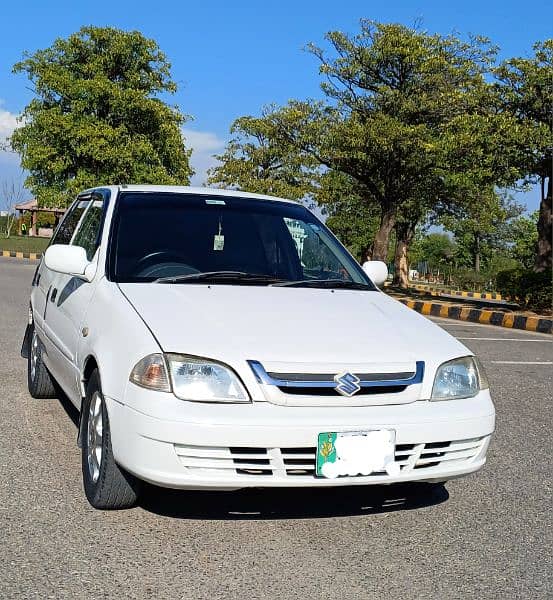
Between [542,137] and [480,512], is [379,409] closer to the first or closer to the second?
[480,512]

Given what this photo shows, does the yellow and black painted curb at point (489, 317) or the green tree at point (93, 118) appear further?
the green tree at point (93, 118)

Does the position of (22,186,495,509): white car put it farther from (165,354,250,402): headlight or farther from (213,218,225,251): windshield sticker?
(213,218,225,251): windshield sticker

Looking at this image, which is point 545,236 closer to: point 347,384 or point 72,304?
point 72,304

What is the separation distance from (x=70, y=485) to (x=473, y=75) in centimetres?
2340

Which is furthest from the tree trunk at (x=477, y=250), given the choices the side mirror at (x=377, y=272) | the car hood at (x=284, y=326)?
the car hood at (x=284, y=326)

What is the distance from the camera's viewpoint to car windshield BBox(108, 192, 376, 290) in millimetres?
4199

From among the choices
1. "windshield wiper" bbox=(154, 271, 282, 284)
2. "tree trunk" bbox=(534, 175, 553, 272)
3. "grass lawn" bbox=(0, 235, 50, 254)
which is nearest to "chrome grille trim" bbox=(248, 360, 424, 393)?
"windshield wiper" bbox=(154, 271, 282, 284)

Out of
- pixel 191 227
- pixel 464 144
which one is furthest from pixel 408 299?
pixel 191 227

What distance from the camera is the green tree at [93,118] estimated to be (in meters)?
35.2

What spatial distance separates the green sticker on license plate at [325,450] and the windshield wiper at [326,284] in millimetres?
1238

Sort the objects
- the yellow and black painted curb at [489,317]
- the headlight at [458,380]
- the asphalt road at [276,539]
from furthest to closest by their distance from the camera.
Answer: the yellow and black painted curb at [489,317] < the headlight at [458,380] < the asphalt road at [276,539]

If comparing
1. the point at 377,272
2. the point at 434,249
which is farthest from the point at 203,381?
the point at 434,249

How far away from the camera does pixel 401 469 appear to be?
3.24 metres

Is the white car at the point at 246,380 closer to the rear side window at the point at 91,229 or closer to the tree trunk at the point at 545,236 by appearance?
the rear side window at the point at 91,229
